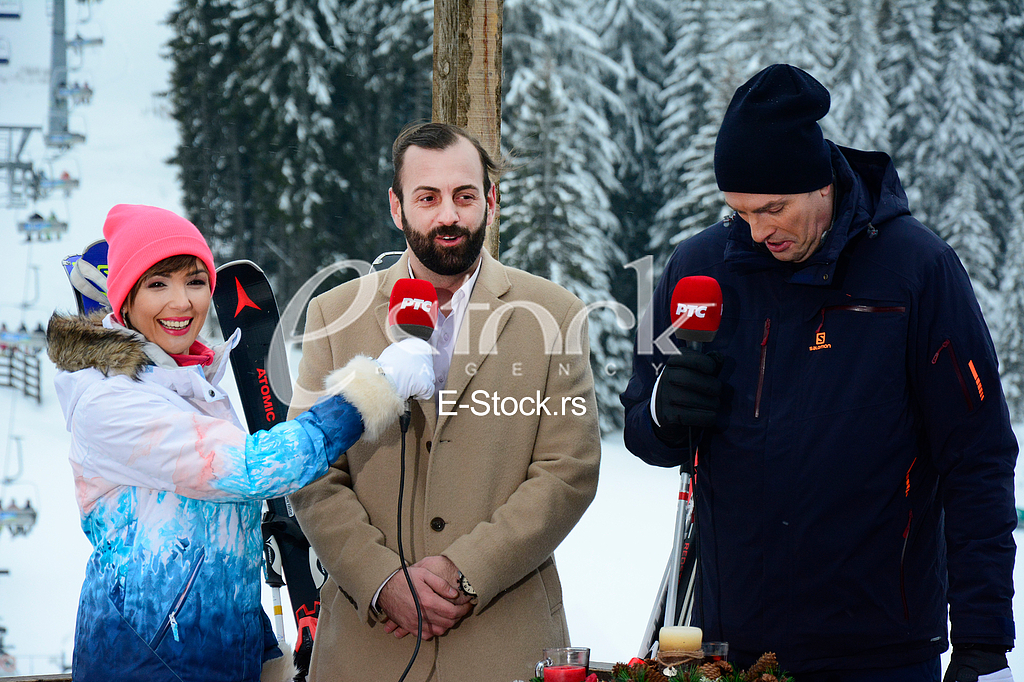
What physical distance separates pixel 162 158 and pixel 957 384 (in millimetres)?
3218

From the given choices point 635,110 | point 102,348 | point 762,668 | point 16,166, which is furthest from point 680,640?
point 16,166

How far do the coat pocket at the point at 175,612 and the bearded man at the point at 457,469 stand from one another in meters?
0.34

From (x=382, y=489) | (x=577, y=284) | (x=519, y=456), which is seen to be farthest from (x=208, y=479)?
(x=577, y=284)

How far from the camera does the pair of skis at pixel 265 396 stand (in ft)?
8.09

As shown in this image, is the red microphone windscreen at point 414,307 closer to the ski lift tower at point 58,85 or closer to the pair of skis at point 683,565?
the pair of skis at point 683,565

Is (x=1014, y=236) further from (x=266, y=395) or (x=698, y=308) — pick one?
(x=266, y=395)

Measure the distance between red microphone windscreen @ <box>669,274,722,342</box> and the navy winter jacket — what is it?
18cm

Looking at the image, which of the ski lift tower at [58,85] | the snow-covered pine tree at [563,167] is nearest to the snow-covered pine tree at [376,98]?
the snow-covered pine tree at [563,167]

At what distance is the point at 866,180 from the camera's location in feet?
5.59

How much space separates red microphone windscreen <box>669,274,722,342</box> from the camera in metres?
1.51

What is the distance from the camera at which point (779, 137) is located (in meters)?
1.54

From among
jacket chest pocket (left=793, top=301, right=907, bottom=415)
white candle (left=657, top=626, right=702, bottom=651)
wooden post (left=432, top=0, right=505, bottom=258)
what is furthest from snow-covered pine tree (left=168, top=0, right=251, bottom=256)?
white candle (left=657, top=626, right=702, bottom=651)

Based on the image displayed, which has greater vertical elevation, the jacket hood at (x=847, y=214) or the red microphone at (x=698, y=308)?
the jacket hood at (x=847, y=214)

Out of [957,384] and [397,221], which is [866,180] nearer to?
[957,384]
